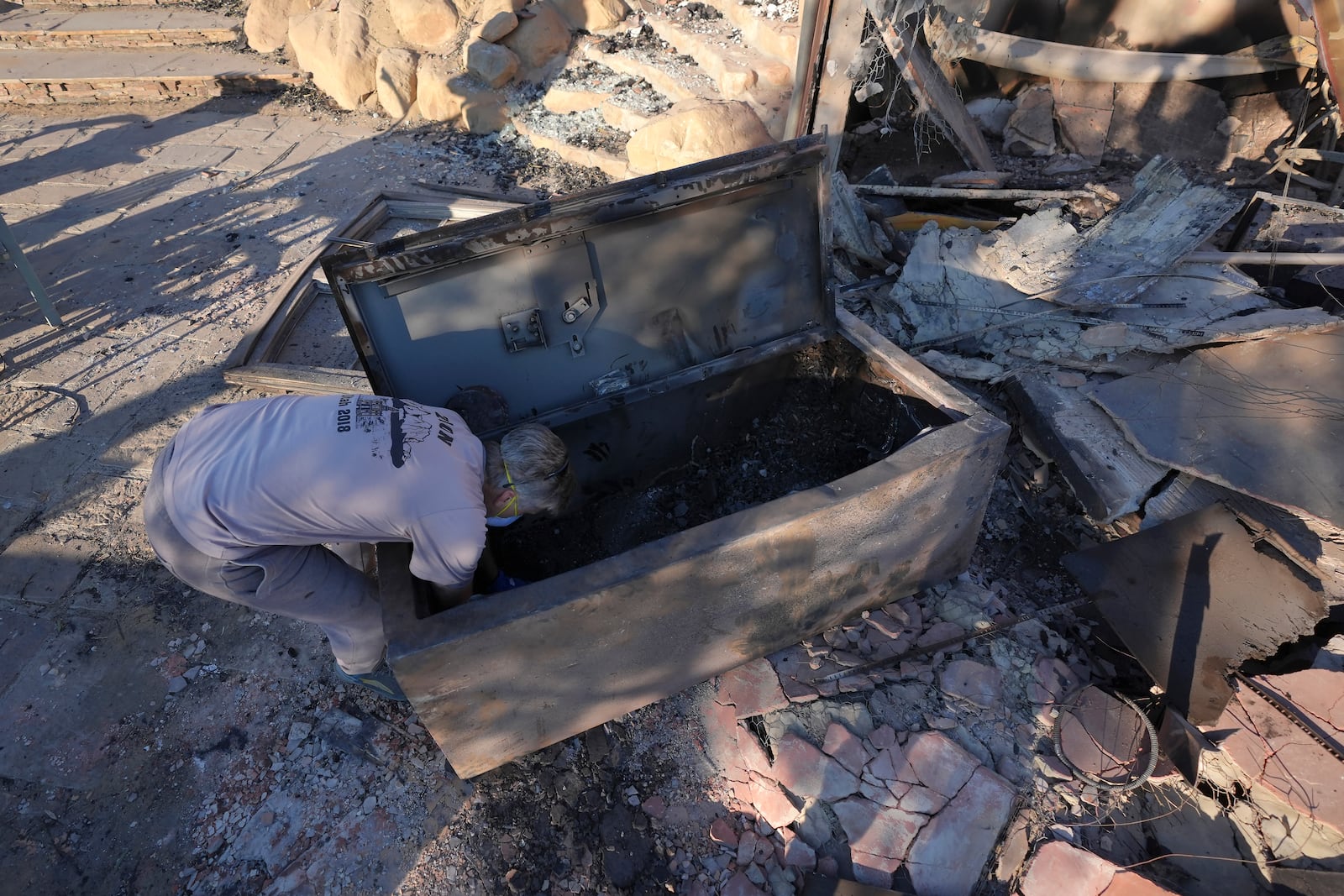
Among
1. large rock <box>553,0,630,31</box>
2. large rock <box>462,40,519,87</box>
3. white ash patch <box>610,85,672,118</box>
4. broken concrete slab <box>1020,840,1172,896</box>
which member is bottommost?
broken concrete slab <box>1020,840,1172,896</box>

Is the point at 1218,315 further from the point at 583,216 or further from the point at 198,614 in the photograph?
the point at 198,614

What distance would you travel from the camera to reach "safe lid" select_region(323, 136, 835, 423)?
2414 millimetres

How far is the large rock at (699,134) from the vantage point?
5746mm

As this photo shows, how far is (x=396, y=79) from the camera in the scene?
8.02m

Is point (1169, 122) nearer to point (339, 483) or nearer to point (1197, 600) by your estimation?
point (1197, 600)

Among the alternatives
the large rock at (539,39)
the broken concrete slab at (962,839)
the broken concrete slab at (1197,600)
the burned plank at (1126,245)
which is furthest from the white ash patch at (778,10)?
the broken concrete slab at (962,839)

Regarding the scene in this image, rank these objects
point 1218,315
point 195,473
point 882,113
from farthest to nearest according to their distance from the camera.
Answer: point 882,113, point 1218,315, point 195,473

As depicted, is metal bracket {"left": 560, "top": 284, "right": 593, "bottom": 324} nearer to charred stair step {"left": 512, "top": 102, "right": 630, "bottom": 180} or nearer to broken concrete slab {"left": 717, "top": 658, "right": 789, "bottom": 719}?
broken concrete slab {"left": 717, "top": 658, "right": 789, "bottom": 719}

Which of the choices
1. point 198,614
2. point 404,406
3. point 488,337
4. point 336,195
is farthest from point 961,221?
point 336,195

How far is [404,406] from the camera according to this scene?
2.30 meters

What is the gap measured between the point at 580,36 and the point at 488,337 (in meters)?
7.01

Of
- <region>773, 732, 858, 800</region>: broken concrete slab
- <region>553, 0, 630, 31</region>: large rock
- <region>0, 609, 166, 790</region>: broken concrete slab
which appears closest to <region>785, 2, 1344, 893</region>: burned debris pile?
<region>773, 732, 858, 800</region>: broken concrete slab

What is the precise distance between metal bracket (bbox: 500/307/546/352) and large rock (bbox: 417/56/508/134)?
20.0 feet

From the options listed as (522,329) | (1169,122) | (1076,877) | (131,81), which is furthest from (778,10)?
(131,81)
